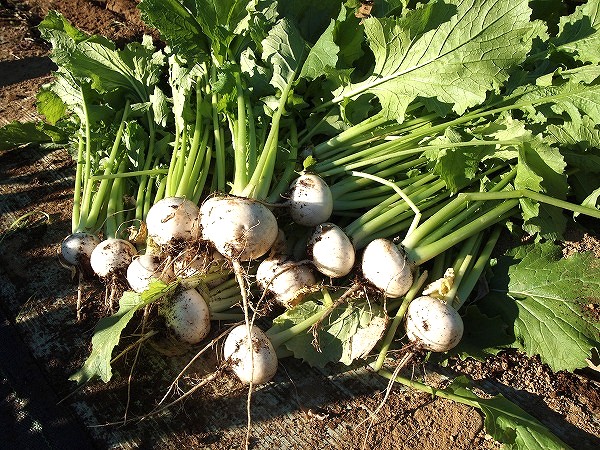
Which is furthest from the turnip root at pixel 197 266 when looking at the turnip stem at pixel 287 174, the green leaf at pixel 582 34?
the green leaf at pixel 582 34

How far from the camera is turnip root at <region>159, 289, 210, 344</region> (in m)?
2.89

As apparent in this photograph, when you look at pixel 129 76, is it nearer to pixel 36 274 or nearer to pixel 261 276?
pixel 36 274

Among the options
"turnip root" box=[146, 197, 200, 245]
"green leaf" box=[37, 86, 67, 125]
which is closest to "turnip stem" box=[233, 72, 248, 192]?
"turnip root" box=[146, 197, 200, 245]

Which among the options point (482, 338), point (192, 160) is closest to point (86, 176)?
point (192, 160)

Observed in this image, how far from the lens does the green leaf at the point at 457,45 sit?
3.15 m

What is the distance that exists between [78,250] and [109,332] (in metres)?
0.76

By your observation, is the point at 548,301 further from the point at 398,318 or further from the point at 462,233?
the point at 398,318

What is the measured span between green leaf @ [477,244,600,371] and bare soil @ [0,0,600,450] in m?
0.16

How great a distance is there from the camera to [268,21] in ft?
12.0

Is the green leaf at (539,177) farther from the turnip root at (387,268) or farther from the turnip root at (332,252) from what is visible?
the turnip root at (332,252)

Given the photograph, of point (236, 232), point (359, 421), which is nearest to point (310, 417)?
point (359, 421)

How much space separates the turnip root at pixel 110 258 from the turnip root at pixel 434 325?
59.2 inches

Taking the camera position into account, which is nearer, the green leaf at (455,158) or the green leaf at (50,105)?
the green leaf at (455,158)

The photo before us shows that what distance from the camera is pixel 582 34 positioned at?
3590 mm
